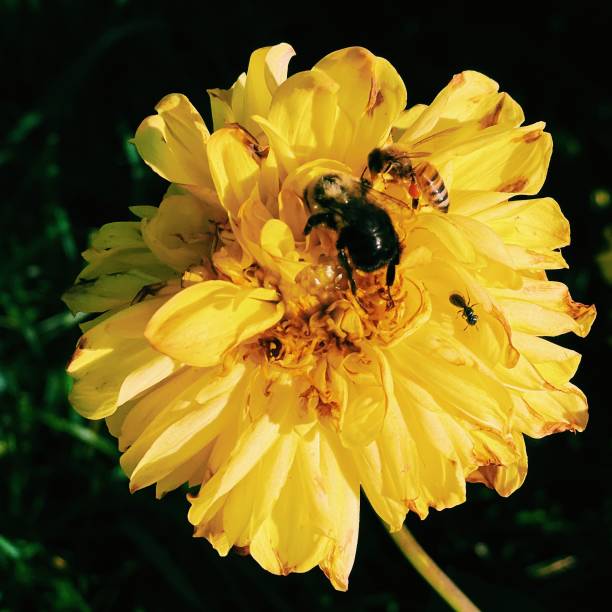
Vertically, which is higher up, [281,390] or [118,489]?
[281,390]

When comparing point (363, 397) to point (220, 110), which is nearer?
point (363, 397)

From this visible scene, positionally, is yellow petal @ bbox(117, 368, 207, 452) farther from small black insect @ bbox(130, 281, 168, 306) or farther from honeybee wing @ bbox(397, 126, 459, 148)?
honeybee wing @ bbox(397, 126, 459, 148)

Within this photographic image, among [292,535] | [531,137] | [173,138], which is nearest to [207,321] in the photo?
[173,138]

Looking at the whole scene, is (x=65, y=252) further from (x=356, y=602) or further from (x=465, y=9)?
(x=465, y=9)

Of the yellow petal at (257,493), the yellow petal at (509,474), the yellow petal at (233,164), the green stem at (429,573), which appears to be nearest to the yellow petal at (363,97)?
the yellow petal at (233,164)

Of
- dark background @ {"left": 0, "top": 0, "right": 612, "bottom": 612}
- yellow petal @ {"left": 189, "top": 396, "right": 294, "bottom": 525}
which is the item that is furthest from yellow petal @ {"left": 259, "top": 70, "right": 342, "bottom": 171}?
dark background @ {"left": 0, "top": 0, "right": 612, "bottom": 612}

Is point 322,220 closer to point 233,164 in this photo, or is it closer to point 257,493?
point 233,164

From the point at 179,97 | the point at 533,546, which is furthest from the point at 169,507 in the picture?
the point at 179,97
